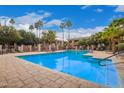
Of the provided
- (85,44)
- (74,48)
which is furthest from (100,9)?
(74,48)

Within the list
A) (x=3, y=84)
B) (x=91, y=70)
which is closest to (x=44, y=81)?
(x=3, y=84)

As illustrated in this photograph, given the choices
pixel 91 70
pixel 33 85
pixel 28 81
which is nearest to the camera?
pixel 33 85

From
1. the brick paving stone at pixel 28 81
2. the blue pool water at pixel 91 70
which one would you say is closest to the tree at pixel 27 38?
the blue pool water at pixel 91 70

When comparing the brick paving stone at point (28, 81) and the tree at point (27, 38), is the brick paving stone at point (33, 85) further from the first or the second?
the tree at point (27, 38)

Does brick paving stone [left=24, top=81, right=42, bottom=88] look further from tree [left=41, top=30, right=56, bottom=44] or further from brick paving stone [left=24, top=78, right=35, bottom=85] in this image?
tree [left=41, top=30, right=56, bottom=44]

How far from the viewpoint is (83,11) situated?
8867mm

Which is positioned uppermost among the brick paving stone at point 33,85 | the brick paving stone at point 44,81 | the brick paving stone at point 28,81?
the brick paving stone at point 28,81

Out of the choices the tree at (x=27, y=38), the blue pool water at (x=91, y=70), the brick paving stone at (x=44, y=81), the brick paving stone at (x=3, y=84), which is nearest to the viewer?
the brick paving stone at (x=3, y=84)

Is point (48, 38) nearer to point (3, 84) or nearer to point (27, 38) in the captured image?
point (27, 38)

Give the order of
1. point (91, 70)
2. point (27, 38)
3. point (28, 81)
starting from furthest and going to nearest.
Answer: point (27, 38) < point (91, 70) < point (28, 81)

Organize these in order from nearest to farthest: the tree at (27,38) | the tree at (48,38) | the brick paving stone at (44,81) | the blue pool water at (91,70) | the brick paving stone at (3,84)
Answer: the brick paving stone at (3,84), the brick paving stone at (44,81), the blue pool water at (91,70), the tree at (27,38), the tree at (48,38)

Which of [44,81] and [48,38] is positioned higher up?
[48,38]
